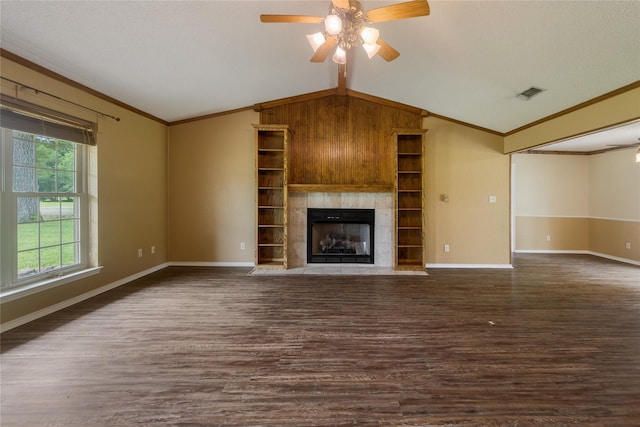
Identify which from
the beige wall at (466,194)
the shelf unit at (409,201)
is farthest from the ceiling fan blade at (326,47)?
the beige wall at (466,194)

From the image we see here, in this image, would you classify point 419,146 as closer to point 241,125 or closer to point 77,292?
point 241,125

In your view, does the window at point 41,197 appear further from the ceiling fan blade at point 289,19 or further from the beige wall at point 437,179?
the ceiling fan blade at point 289,19

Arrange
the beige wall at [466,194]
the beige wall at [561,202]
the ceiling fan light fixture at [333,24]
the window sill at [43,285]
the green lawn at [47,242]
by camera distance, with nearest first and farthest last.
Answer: the ceiling fan light fixture at [333,24], the window sill at [43,285], the green lawn at [47,242], the beige wall at [466,194], the beige wall at [561,202]

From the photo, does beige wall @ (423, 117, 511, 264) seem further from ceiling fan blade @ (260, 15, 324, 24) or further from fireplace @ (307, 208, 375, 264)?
ceiling fan blade @ (260, 15, 324, 24)

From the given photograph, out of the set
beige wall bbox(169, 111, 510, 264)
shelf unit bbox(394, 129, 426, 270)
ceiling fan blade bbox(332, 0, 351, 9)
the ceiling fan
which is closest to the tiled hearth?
shelf unit bbox(394, 129, 426, 270)

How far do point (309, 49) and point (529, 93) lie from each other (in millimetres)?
2825

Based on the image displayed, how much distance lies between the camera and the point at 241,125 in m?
4.70

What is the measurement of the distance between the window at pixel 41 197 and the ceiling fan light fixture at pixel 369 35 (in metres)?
3.25

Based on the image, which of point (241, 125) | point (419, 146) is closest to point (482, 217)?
point (419, 146)

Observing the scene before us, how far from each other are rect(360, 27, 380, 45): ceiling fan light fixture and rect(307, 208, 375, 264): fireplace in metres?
2.90

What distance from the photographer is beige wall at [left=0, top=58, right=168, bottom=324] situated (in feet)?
8.51

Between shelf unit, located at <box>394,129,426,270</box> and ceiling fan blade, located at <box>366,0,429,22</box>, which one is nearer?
ceiling fan blade, located at <box>366,0,429,22</box>

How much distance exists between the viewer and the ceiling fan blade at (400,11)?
1813mm

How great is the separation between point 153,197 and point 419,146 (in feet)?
15.6
